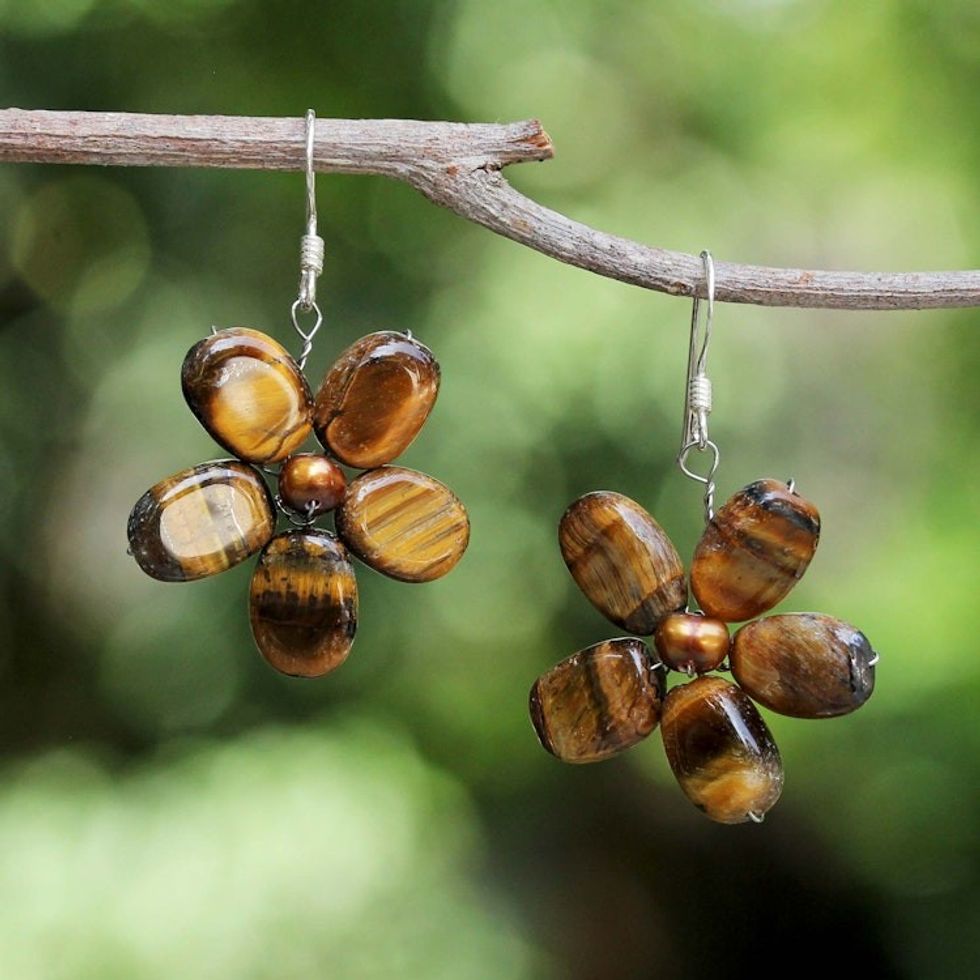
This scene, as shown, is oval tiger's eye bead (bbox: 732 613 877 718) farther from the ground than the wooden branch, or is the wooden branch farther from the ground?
→ the wooden branch

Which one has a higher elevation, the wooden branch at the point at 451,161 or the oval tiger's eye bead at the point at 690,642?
the wooden branch at the point at 451,161

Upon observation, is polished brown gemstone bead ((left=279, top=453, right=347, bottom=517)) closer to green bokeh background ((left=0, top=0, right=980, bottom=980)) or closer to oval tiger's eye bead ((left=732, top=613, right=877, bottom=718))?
oval tiger's eye bead ((left=732, top=613, right=877, bottom=718))

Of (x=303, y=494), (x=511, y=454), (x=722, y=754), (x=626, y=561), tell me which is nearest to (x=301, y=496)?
(x=303, y=494)

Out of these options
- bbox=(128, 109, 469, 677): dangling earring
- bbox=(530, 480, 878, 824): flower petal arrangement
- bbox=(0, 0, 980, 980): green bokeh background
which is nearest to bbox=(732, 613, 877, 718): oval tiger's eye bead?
bbox=(530, 480, 878, 824): flower petal arrangement

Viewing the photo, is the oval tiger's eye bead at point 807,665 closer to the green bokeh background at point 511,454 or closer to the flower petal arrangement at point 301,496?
the flower petal arrangement at point 301,496

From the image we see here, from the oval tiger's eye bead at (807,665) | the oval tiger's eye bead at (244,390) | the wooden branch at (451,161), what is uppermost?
the wooden branch at (451,161)

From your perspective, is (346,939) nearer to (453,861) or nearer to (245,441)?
(453,861)

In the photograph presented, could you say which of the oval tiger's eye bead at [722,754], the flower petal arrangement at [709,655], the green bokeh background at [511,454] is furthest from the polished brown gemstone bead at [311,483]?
the green bokeh background at [511,454]
